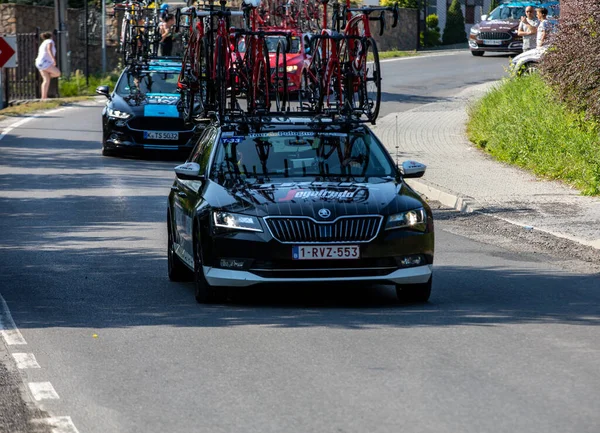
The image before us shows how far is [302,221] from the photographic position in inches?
412

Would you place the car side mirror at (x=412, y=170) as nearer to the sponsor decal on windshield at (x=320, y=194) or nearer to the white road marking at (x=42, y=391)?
the sponsor decal on windshield at (x=320, y=194)

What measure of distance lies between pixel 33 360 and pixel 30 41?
37150 mm

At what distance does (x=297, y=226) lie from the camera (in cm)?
1045

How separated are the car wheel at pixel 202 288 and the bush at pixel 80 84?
31.7m

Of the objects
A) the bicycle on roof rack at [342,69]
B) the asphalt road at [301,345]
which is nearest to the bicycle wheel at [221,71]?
the bicycle on roof rack at [342,69]

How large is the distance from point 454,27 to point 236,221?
54227 millimetres

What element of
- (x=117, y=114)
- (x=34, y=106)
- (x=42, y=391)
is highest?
(x=42, y=391)

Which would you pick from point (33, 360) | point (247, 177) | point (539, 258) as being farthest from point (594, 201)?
point (33, 360)

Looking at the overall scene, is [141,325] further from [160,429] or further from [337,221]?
[160,429]

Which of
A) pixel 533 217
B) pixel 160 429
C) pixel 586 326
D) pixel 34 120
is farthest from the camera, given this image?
pixel 34 120

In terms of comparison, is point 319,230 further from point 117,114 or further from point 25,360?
point 117,114

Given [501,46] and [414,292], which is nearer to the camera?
[414,292]

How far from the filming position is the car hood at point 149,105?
2419 cm

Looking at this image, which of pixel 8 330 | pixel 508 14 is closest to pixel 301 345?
pixel 8 330
